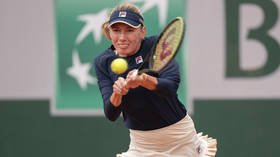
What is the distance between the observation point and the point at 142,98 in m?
3.62

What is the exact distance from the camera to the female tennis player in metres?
3.47

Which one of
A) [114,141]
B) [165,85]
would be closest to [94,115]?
[114,141]

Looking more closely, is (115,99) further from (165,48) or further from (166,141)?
(166,141)

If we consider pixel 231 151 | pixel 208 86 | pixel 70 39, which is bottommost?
pixel 231 151

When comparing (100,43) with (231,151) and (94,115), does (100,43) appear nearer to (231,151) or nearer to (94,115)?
(94,115)

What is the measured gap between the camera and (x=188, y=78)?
6.03 m

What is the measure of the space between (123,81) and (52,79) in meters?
3.09

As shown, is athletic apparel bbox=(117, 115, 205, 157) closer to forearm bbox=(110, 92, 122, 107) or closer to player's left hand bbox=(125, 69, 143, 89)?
forearm bbox=(110, 92, 122, 107)

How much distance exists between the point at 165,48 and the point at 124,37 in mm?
216

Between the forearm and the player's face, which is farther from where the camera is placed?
the player's face

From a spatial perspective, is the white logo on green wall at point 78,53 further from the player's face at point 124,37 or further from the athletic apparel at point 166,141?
the player's face at point 124,37

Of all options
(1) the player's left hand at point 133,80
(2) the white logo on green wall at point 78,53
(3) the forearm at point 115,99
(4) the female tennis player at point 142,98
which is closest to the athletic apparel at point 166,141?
(4) the female tennis player at point 142,98

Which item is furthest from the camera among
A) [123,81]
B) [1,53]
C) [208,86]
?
[1,53]

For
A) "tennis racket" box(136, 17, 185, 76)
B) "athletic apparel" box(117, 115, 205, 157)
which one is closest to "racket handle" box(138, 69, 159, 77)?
"tennis racket" box(136, 17, 185, 76)
